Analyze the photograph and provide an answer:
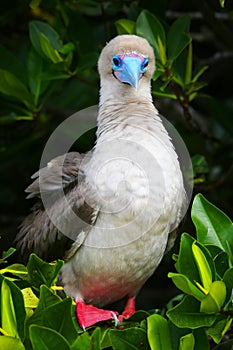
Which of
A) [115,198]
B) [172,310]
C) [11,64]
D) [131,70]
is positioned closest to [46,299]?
[172,310]

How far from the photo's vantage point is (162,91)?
4336mm

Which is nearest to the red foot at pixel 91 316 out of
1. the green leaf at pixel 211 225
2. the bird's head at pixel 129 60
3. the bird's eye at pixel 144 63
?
the green leaf at pixel 211 225

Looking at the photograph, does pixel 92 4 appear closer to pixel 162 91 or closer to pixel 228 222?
pixel 162 91

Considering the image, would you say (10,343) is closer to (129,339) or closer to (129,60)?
(129,339)

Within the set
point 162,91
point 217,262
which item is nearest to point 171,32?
point 162,91

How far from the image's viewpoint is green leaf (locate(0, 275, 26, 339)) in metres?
2.81

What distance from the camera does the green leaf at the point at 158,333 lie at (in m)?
2.91

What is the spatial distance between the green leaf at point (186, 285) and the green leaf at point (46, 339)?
1.55ft

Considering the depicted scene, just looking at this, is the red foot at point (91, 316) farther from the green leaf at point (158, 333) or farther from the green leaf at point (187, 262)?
the green leaf at point (187, 262)

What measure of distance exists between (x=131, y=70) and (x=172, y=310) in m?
1.33

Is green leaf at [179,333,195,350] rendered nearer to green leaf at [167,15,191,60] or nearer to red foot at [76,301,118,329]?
red foot at [76,301,118,329]

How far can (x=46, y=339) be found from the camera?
8.55ft

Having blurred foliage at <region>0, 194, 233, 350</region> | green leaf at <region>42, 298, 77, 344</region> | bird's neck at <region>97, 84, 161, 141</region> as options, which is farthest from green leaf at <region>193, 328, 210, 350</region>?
bird's neck at <region>97, 84, 161, 141</region>

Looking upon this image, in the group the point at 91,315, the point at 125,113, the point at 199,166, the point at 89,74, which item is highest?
the point at 125,113
